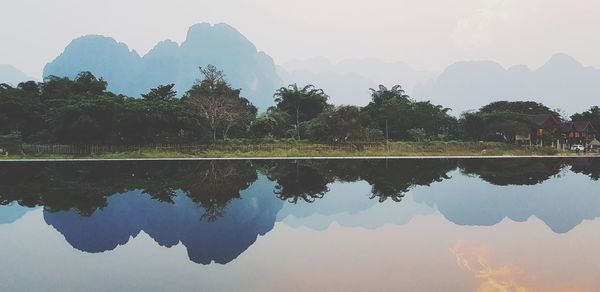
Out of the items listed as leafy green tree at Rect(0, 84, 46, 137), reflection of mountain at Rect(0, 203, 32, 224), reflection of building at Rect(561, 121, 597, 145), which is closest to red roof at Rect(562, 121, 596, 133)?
reflection of building at Rect(561, 121, 597, 145)

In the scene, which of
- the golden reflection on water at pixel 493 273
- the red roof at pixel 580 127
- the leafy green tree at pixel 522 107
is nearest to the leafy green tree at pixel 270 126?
the golden reflection on water at pixel 493 273

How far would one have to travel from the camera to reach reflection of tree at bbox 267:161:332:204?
70.5ft

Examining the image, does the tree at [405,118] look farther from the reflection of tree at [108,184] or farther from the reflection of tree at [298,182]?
the reflection of tree at [108,184]

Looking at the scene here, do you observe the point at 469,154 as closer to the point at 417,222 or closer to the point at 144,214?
the point at 417,222

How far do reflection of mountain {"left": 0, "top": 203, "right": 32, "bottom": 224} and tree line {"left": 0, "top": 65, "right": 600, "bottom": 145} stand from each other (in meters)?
27.7

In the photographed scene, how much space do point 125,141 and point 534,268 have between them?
44.8 meters

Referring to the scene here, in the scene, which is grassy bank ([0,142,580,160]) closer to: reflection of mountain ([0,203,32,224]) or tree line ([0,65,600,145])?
tree line ([0,65,600,145])

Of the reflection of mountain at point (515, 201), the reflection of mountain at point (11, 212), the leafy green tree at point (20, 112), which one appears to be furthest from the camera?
the leafy green tree at point (20, 112)

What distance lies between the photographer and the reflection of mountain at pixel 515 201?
16891 millimetres

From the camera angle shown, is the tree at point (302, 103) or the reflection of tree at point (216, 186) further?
the tree at point (302, 103)

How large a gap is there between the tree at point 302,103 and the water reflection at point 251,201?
3700 centimetres

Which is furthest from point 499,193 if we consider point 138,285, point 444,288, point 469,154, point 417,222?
point 469,154

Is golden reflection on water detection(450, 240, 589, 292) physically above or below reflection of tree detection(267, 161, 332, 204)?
below

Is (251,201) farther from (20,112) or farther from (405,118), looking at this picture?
(405,118)
